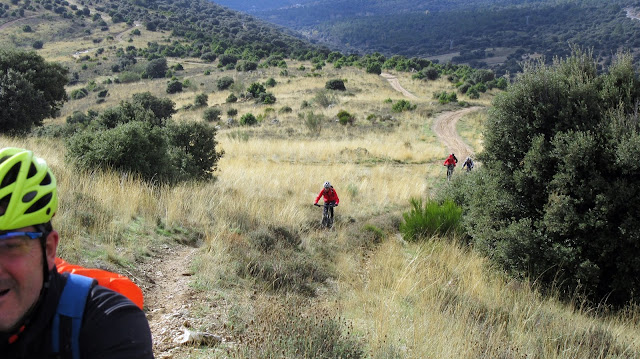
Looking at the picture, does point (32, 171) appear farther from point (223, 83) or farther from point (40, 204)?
point (223, 83)

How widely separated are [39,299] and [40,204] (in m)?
0.33

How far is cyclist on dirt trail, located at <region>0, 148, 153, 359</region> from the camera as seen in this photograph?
139 cm

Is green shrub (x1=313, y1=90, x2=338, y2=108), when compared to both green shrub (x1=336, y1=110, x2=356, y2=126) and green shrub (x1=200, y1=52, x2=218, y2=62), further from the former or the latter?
green shrub (x1=200, y1=52, x2=218, y2=62)

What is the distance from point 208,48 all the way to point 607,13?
158198 millimetres

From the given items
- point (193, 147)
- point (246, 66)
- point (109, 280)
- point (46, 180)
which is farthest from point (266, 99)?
point (46, 180)

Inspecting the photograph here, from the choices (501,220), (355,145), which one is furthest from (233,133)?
(501,220)

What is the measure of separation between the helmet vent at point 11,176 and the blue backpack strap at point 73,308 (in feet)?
1.29

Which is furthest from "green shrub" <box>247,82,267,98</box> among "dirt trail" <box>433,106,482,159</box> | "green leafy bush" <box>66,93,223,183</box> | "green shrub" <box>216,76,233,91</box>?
"green leafy bush" <box>66,93,223,183</box>

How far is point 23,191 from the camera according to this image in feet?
4.85

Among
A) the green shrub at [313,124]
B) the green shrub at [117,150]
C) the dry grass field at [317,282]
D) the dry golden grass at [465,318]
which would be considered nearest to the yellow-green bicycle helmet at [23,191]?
the dry grass field at [317,282]

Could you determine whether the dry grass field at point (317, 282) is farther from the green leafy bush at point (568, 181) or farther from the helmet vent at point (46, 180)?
the helmet vent at point (46, 180)

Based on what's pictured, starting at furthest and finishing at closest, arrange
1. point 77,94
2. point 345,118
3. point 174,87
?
1. point 174,87
2. point 77,94
3. point 345,118

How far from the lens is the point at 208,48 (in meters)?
69.7

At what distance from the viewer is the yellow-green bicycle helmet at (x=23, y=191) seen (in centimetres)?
146
